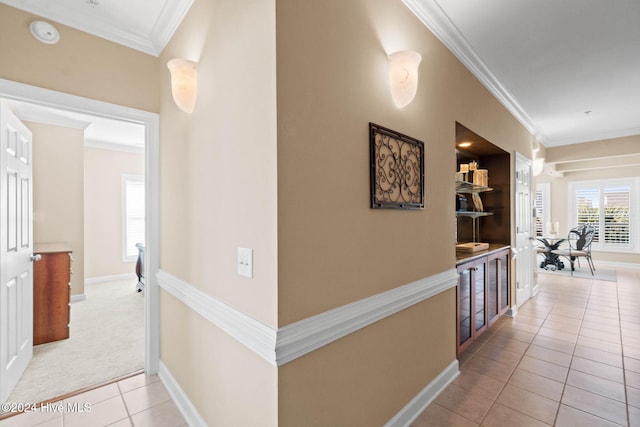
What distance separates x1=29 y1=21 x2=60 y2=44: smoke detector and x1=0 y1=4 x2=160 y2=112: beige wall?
25mm

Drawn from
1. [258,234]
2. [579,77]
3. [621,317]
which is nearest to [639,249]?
[621,317]

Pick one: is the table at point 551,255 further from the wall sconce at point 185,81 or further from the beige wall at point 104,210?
the beige wall at point 104,210

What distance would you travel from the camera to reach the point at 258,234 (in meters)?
1.24

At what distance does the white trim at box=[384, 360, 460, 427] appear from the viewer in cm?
178

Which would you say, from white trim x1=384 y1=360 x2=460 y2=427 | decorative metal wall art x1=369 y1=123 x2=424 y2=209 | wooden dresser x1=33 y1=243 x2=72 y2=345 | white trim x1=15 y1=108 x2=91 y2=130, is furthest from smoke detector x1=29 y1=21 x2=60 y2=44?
white trim x1=384 y1=360 x2=460 y2=427

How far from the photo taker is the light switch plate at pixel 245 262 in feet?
4.21

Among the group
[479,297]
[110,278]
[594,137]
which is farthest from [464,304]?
[110,278]

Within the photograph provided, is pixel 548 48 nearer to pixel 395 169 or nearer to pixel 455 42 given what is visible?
pixel 455 42

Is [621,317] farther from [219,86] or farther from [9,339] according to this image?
[9,339]

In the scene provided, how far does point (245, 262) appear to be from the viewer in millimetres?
1318

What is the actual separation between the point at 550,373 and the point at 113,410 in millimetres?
3417

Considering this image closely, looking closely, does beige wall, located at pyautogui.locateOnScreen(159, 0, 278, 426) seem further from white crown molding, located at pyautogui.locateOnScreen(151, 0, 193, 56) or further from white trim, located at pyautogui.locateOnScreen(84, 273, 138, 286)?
white trim, located at pyautogui.locateOnScreen(84, 273, 138, 286)

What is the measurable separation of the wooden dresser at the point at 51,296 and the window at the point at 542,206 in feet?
33.6

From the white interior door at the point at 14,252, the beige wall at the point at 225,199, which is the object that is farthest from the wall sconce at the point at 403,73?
the white interior door at the point at 14,252
